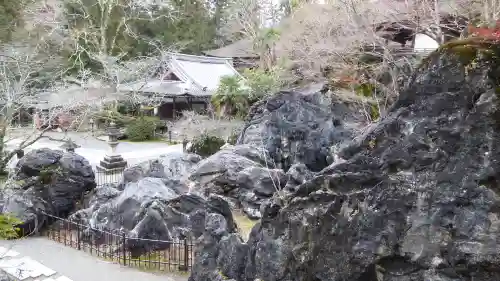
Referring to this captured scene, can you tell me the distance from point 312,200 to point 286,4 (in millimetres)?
27696

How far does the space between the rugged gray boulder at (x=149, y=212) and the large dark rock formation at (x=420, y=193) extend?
3.48 m

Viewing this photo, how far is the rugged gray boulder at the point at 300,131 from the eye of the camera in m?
13.6

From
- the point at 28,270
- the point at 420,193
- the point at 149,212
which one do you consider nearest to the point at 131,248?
the point at 149,212

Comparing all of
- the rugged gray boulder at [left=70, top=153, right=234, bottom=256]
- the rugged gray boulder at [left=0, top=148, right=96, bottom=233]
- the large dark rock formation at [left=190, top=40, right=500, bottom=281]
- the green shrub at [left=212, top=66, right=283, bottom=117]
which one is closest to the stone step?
the rugged gray boulder at [left=70, top=153, right=234, bottom=256]

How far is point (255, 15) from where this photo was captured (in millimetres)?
24938

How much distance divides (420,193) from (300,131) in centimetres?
918

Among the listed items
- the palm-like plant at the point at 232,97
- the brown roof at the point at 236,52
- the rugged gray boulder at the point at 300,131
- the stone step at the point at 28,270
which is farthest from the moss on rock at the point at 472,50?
the brown roof at the point at 236,52

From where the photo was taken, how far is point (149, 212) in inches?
367

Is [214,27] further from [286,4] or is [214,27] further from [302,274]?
[302,274]

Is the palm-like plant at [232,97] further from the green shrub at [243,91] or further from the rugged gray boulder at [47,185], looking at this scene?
the rugged gray boulder at [47,185]

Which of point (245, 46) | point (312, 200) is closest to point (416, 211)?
point (312, 200)

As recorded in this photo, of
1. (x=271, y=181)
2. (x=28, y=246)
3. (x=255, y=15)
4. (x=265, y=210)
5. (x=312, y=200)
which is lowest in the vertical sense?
(x=28, y=246)

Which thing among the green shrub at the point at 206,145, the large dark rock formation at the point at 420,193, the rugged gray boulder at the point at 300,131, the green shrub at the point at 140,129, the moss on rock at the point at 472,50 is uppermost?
the moss on rock at the point at 472,50

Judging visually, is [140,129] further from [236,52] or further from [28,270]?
[28,270]
